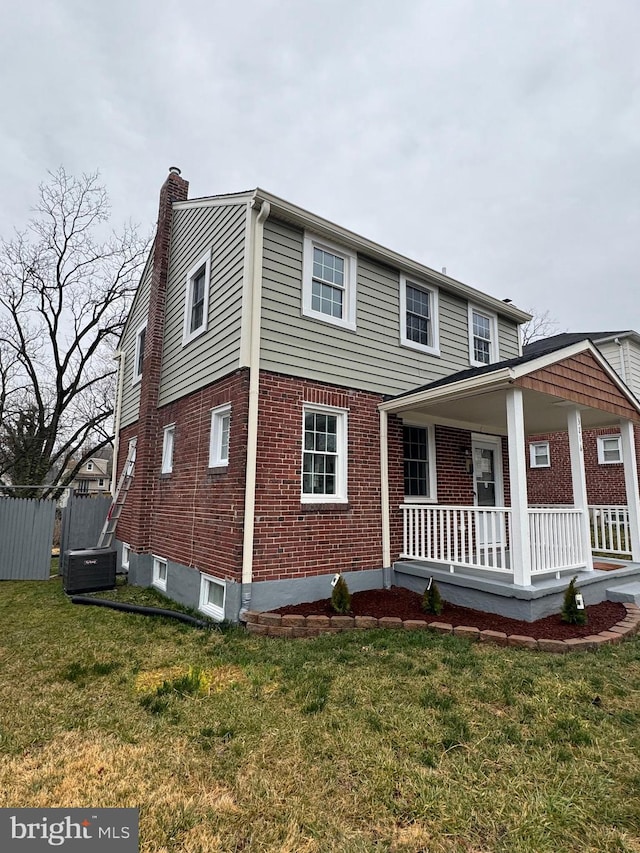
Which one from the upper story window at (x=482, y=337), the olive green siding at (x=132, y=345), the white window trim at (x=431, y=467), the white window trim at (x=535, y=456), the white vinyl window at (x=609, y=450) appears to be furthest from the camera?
the white window trim at (x=535, y=456)

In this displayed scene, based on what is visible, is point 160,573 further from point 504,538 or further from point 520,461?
point 520,461

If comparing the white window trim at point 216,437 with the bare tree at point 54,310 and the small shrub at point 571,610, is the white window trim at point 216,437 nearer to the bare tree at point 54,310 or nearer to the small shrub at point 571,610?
the small shrub at point 571,610

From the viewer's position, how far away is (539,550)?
19.9 ft

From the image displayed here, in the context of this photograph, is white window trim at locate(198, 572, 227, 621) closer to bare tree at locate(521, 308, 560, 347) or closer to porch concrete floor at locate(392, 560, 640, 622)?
porch concrete floor at locate(392, 560, 640, 622)

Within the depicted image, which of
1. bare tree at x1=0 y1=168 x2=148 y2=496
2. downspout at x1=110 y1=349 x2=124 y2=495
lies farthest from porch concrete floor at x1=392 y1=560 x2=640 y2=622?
bare tree at x1=0 y1=168 x2=148 y2=496

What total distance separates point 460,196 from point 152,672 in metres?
20.1

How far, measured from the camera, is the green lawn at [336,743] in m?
2.31

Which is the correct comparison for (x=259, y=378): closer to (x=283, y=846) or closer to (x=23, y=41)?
(x=283, y=846)

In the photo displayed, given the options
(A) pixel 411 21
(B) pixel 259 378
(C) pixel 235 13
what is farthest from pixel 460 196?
(B) pixel 259 378

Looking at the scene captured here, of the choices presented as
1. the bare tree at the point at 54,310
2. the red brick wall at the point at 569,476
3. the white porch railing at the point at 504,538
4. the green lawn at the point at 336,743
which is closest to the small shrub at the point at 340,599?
the green lawn at the point at 336,743

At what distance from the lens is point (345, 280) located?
24.7 ft

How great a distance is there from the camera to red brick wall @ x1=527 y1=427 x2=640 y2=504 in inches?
611

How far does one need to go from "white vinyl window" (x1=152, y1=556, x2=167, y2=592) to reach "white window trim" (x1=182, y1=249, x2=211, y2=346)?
4324 mm

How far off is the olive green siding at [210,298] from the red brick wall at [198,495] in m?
0.37
